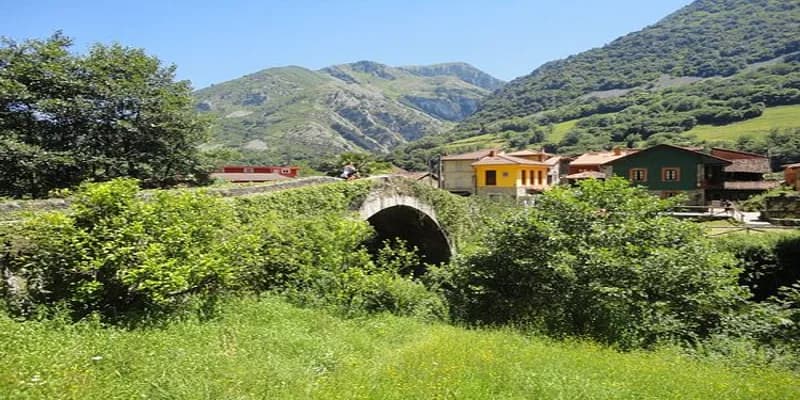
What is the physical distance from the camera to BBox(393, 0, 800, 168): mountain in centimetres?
8569

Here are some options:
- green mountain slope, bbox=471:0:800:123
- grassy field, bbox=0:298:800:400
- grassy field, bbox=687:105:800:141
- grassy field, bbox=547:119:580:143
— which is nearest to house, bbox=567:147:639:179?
grassy field, bbox=687:105:800:141

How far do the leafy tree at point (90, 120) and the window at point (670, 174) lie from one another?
33591 mm

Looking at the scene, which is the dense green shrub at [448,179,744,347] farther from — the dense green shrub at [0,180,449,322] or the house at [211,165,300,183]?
the house at [211,165,300,183]

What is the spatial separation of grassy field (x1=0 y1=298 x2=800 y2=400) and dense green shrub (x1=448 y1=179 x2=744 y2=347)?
193 centimetres

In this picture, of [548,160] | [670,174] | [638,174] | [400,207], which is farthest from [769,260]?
[548,160]

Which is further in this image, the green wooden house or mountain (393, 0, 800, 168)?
mountain (393, 0, 800, 168)

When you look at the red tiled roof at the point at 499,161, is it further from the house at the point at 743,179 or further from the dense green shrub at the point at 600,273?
the dense green shrub at the point at 600,273

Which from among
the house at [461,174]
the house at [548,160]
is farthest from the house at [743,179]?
the house at [461,174]

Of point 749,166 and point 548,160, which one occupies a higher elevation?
point 548,160

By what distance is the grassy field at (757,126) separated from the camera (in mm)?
71750

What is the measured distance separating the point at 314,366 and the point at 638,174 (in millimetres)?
39353

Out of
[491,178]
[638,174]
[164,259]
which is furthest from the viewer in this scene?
[491,178]

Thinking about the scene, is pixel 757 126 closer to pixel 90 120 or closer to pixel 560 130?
pixel 560 130

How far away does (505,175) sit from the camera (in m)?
41.6
